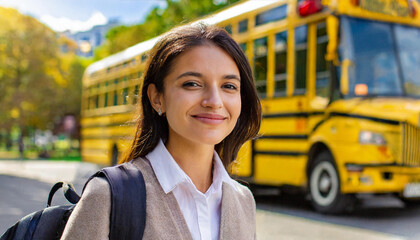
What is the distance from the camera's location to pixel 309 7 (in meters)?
7.54

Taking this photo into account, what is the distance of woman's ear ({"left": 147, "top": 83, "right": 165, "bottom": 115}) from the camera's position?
5.92ft

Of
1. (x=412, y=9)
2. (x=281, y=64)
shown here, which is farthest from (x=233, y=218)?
(x=412, y=9)

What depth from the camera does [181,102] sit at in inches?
66.0

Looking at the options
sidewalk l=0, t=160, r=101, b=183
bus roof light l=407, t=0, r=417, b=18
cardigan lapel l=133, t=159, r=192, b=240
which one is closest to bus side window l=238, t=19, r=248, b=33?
bus roof light l=407, t=0, r=417, b=18

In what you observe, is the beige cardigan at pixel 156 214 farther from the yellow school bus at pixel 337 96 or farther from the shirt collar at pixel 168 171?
the yellow school bus at pixel 337 96

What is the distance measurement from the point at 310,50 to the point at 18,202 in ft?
16.1

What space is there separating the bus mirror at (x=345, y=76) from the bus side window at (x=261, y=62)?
5.03ft

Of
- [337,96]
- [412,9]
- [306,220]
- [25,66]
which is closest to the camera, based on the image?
[306,220]

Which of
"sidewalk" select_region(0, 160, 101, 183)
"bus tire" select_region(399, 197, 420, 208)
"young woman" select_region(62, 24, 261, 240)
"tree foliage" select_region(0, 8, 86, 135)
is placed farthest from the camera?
"tree foliage" select_region(0, 8, 86, 135)

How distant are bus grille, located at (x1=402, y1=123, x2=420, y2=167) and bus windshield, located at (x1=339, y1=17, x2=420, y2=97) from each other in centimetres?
57

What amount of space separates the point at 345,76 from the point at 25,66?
26.7 metres

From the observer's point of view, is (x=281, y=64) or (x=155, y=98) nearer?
(x=155, y=98)

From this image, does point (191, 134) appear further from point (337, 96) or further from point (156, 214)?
point (337, 96)

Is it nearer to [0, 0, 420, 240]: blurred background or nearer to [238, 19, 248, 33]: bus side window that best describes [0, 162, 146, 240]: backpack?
[0, 0, 420, 240]: blurred background
